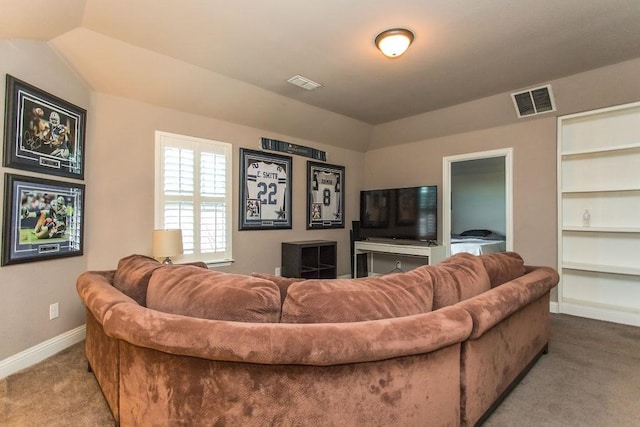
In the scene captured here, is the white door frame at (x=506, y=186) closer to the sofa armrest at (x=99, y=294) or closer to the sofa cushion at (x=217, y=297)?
the sofa cushion at (x=217, y=297)

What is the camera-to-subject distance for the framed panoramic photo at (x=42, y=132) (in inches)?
92.2

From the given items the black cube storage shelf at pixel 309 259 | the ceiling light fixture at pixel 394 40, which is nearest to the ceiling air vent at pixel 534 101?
the ceiling light fixture at pixel 394 40

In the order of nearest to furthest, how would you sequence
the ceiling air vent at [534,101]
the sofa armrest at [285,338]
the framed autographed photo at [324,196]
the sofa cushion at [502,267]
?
1. the sofa armrest at [285,338]
2. the sofa cushion at [502,267]
3. the ceiling air vent at [534,101]
4. the framed autographed photo at [324,196]

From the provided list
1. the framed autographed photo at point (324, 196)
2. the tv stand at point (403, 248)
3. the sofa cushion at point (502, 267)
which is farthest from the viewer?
the framed autographed photo at point (324, 196)

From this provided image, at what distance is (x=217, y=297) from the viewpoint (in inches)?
56.5

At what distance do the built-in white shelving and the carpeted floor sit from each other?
1.07 meters

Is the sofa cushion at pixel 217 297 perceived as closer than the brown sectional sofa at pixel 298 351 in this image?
No

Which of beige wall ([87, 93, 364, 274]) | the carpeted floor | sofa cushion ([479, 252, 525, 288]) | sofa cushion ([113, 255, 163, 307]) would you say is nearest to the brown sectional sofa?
sofa cushion ([113, 255, 163, 307])

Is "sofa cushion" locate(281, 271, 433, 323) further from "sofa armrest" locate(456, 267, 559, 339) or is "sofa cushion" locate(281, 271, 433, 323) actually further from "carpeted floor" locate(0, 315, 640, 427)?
"carpeted floor" locate(0, 315, 640, 427)

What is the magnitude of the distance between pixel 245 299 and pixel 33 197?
230 centimetres

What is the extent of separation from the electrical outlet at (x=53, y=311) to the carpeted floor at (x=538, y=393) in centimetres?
32

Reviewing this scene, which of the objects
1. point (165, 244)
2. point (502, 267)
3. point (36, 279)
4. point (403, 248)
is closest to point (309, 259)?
point (403, 248)

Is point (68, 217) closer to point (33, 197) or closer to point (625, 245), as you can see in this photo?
point (33, 197)

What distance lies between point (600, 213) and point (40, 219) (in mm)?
Answer: 5764
